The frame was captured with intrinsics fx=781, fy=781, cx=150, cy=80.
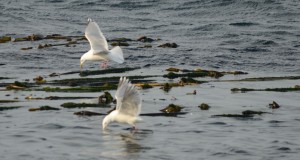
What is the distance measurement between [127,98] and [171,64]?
29.8 feet

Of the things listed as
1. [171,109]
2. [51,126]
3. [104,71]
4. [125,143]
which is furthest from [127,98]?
[104,71]

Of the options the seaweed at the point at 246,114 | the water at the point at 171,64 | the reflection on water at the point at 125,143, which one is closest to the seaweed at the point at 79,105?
the water at the point at 171,64

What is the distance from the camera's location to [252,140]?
1320cm

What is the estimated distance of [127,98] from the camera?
1286cm

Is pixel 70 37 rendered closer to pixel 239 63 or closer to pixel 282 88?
pixel 239 63

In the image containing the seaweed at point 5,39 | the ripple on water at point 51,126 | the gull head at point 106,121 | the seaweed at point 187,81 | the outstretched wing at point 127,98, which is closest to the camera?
the outstretched wing at point 127,98

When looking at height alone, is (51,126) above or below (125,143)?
above

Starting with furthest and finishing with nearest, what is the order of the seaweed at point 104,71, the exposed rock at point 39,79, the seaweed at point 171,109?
the seaweed at point 104,71 → the exposed rock at point 39,79 → the seaweed at point 171,109

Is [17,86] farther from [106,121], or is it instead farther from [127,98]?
[127,98]

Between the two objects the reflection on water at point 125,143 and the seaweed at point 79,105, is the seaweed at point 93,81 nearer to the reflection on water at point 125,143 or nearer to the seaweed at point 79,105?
the seaweed at point 79,105

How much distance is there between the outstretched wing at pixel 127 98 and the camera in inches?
496

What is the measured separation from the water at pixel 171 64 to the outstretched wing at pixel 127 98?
19.8 inches

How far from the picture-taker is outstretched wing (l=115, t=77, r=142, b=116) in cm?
1259

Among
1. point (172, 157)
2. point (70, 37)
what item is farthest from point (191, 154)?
point (70, 37)
